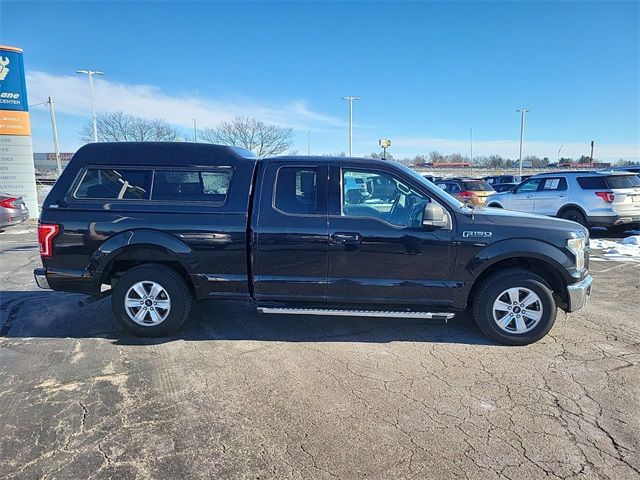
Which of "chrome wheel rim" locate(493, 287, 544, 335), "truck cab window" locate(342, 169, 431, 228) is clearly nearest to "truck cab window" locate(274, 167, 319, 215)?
"truck cab window" locate(342, 169, 431, 228)

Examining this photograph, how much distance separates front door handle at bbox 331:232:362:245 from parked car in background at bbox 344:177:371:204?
0.37m

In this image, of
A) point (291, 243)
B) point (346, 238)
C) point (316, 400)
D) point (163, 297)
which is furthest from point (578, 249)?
point (163, 297)

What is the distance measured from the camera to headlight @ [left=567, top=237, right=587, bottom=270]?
4180 millimetres

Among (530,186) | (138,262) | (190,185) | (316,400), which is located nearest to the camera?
(316,400)

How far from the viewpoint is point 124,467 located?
2.47 meters

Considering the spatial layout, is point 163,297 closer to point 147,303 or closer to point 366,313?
point 147,303

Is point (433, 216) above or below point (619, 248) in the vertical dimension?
above

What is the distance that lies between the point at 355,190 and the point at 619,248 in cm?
815

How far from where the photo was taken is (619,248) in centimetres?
930

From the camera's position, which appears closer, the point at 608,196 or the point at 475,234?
the point at 475,234

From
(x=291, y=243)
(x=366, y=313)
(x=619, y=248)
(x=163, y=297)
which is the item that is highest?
(x=291, y=243)

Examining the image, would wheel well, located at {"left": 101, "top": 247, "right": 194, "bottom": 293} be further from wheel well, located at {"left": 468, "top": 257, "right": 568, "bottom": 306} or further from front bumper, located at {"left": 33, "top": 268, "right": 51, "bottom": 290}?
wheel well, located at {"left": 468, "top": 257, "right": 568, "bottom": 306}

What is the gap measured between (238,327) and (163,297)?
3.00ft

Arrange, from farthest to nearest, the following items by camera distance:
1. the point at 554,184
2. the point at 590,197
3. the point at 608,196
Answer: the point at 554,184, the point at 590,197, the point at 608,196
